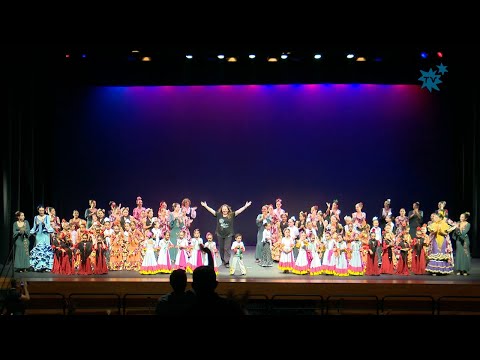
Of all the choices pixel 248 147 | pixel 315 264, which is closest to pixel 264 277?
pixel 315 264

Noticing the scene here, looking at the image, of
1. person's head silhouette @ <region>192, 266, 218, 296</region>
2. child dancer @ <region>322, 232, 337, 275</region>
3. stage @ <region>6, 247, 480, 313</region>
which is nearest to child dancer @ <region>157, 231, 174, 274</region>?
stage @ <region>6, 247, 480, 313</region>

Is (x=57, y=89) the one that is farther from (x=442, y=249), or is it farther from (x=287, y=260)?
(x=442, y=249)

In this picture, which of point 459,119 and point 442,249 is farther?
point 459,119

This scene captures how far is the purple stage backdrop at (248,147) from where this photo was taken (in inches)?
613

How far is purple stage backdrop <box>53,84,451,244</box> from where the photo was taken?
15.6m

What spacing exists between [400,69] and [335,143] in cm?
240

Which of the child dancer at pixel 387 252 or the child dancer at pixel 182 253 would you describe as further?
the child dancer at pixel 182 253

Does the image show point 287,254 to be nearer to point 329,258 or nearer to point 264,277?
point 329,258

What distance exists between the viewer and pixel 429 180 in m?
A: 15.5

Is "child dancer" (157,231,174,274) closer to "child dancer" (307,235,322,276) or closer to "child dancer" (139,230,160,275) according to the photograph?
"child dancer" (139,230,160,275)

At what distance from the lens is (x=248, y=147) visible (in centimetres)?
1578

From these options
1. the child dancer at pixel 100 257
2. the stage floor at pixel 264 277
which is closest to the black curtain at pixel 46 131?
the child dancer at pixel 100 257

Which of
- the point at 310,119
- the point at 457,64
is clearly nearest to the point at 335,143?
the point at 310,119

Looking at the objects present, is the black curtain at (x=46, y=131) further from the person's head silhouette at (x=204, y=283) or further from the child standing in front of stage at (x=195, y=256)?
the person's head silhouette at (x=204, y=283)
